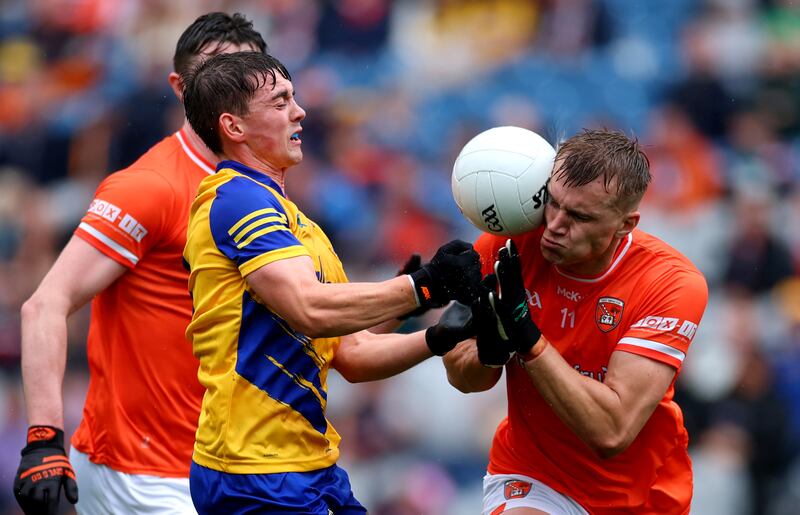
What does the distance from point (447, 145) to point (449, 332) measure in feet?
22.8

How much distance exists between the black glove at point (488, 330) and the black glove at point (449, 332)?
48 mm

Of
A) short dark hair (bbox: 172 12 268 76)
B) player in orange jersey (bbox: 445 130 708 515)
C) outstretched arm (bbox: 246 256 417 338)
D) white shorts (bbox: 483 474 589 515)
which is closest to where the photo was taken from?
outstretched arm (bbox: 246 256 417 338)

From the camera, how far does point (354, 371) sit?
4652 millimetres

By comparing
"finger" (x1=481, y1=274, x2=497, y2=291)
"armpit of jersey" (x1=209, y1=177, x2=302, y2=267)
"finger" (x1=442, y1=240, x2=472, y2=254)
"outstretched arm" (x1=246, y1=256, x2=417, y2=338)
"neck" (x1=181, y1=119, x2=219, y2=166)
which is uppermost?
"armpit of jersey" (x1=209, y1=177, x2=302, y2=267)

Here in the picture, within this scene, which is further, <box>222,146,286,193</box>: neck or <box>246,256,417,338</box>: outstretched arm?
<box>222,146,286,193</box>: neck

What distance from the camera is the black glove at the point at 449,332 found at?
4414 millimetres

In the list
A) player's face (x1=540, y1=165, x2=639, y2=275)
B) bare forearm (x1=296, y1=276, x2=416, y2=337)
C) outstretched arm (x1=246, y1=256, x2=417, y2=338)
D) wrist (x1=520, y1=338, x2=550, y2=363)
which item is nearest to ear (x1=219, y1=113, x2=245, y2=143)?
outstretched arm (x1=246, y1=256, x2=417, y2=338)

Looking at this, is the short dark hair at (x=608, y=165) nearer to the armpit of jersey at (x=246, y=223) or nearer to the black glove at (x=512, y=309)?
the black glove at (x=512, y=309)

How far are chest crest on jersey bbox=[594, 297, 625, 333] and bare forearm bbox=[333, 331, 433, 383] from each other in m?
0.74

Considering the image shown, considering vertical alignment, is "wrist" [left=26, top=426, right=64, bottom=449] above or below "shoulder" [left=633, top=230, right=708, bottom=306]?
below

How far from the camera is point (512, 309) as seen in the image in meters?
4.29

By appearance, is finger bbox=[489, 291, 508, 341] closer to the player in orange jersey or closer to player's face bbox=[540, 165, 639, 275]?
the player in orange jersey

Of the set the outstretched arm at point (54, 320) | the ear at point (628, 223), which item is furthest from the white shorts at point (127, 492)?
the ear at point (628, 223)

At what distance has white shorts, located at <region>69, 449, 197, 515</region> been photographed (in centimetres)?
514
